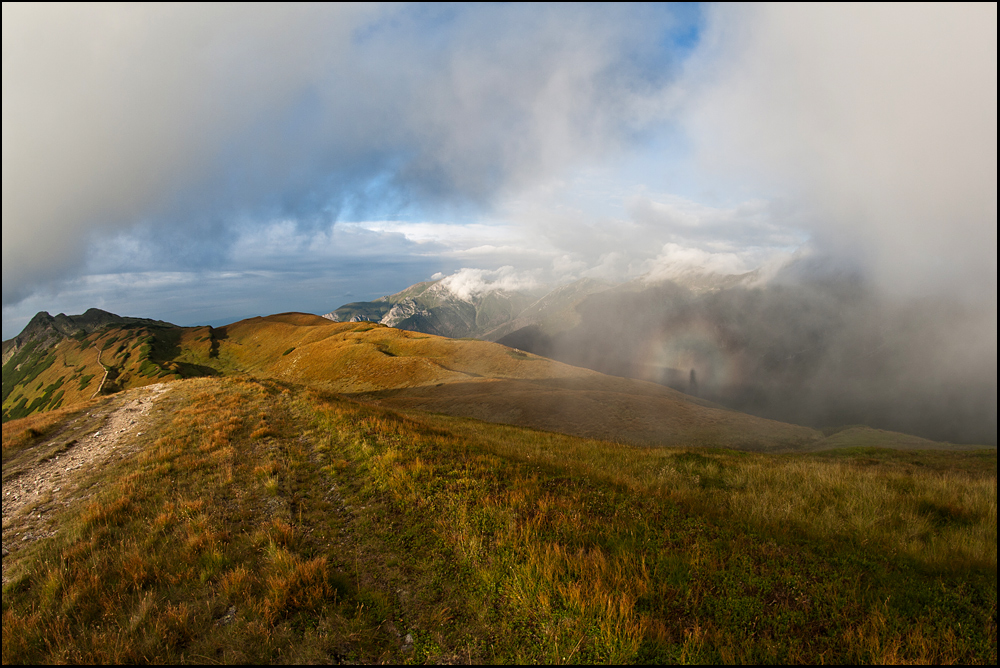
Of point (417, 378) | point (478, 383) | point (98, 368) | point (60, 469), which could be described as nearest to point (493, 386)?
point (478, 383)

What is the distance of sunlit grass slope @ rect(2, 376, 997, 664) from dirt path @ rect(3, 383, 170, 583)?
0.59m

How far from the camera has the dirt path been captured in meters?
8.48

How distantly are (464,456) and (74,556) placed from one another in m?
7.91

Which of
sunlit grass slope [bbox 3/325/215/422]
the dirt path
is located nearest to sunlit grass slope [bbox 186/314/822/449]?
sunlit grass slope [bbox 3/325/215/422]

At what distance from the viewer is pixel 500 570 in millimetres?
5680

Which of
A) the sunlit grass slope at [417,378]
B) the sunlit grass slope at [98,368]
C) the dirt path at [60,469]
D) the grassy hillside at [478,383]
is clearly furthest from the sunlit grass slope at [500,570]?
the sunlit grass slope at [98,368]

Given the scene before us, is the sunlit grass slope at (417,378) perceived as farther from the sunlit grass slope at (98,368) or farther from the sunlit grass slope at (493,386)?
the sunlit grass slope at (98,368)

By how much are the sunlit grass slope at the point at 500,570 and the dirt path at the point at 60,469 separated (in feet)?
1.93

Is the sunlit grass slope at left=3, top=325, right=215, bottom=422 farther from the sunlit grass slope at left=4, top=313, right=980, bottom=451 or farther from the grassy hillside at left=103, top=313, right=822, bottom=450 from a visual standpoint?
the grassy hillside at left=103, top=313, right=822, bottom=450

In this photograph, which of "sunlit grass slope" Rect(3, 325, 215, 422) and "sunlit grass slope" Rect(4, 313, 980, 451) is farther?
"sunlit grass slope" Rect(3, 325, 215, 422)

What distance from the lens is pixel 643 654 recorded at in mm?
4238

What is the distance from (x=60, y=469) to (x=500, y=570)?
631 inches

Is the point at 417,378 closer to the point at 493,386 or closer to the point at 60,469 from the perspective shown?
the point at 493,386

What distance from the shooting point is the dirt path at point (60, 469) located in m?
8.48
